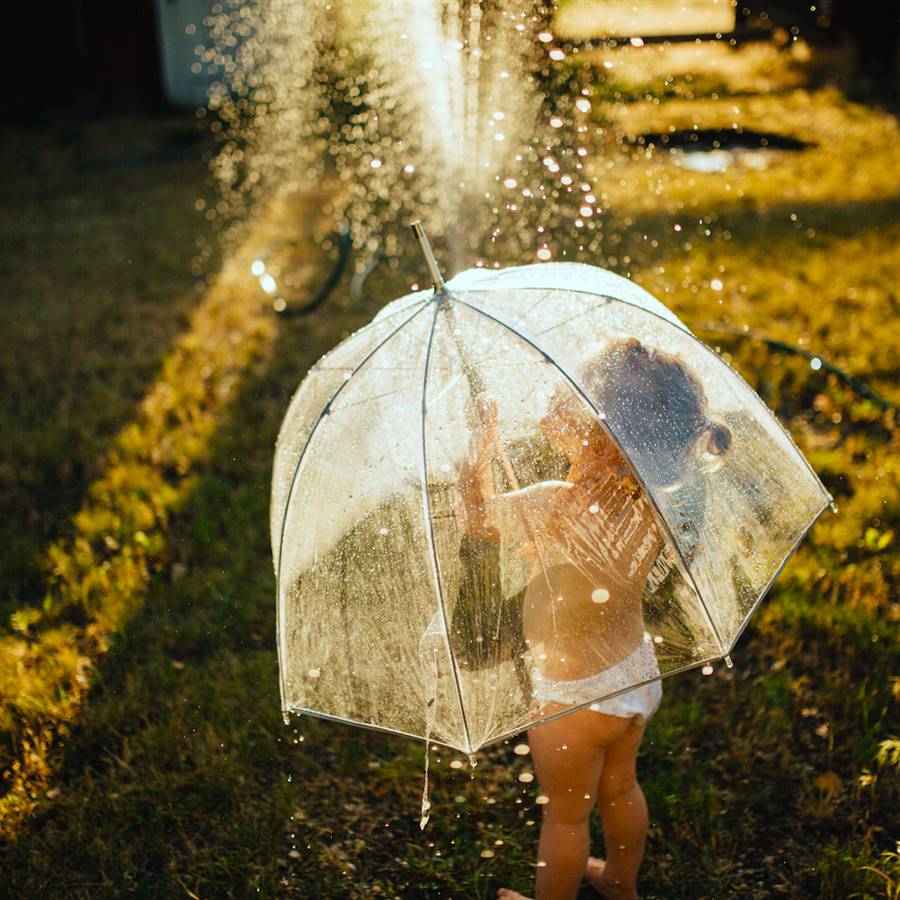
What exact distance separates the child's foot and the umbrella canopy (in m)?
0.69

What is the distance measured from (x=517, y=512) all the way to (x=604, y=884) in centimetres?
105

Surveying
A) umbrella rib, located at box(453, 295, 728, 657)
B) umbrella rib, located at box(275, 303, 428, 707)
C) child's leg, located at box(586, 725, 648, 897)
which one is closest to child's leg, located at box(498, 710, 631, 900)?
child's leg, located at box(586, 725, 648, 897)

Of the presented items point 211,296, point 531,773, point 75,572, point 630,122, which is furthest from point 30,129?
point 531,773

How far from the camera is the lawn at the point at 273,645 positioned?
246 centimetres

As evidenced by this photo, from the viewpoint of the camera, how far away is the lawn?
8.06 ft

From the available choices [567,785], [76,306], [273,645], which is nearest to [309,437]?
[567,785]

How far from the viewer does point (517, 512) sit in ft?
5.79

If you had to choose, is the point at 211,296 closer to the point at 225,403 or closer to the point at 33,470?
the point at 225,403

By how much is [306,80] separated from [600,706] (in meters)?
7.12

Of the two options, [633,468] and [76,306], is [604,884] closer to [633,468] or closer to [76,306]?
→ [633,468]

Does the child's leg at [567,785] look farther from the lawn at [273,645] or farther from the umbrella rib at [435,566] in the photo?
the lawn at [273,645]

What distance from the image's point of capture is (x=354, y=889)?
2.38 m

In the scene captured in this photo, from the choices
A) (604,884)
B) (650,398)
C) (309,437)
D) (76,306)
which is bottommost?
(76,306)

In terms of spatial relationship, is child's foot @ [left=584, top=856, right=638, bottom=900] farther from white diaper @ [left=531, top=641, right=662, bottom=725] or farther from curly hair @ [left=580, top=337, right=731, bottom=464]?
curly hair @ [left=580, top=337, right=731, bottom=464]
